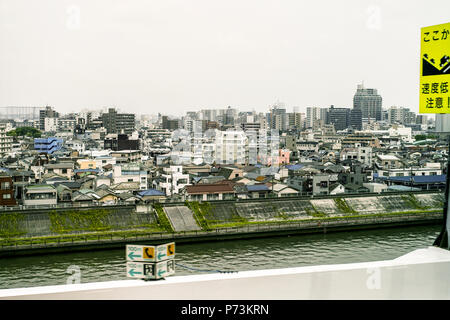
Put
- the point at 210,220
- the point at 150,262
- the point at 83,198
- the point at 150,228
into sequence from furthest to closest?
the point at 83,198 < the point at 210,220 < the point at 150,228 < the point at 150,262

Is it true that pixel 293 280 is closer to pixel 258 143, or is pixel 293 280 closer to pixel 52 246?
pixel 52 246

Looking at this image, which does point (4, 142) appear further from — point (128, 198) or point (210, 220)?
point (210, 220)

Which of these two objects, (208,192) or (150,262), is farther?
(208,192)

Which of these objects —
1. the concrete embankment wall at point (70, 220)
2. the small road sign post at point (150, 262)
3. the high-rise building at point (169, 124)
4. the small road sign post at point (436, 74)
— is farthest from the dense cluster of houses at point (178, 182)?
the high-rise building at point (169, 124)

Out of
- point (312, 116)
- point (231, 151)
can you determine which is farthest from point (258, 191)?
point (312, 116)
